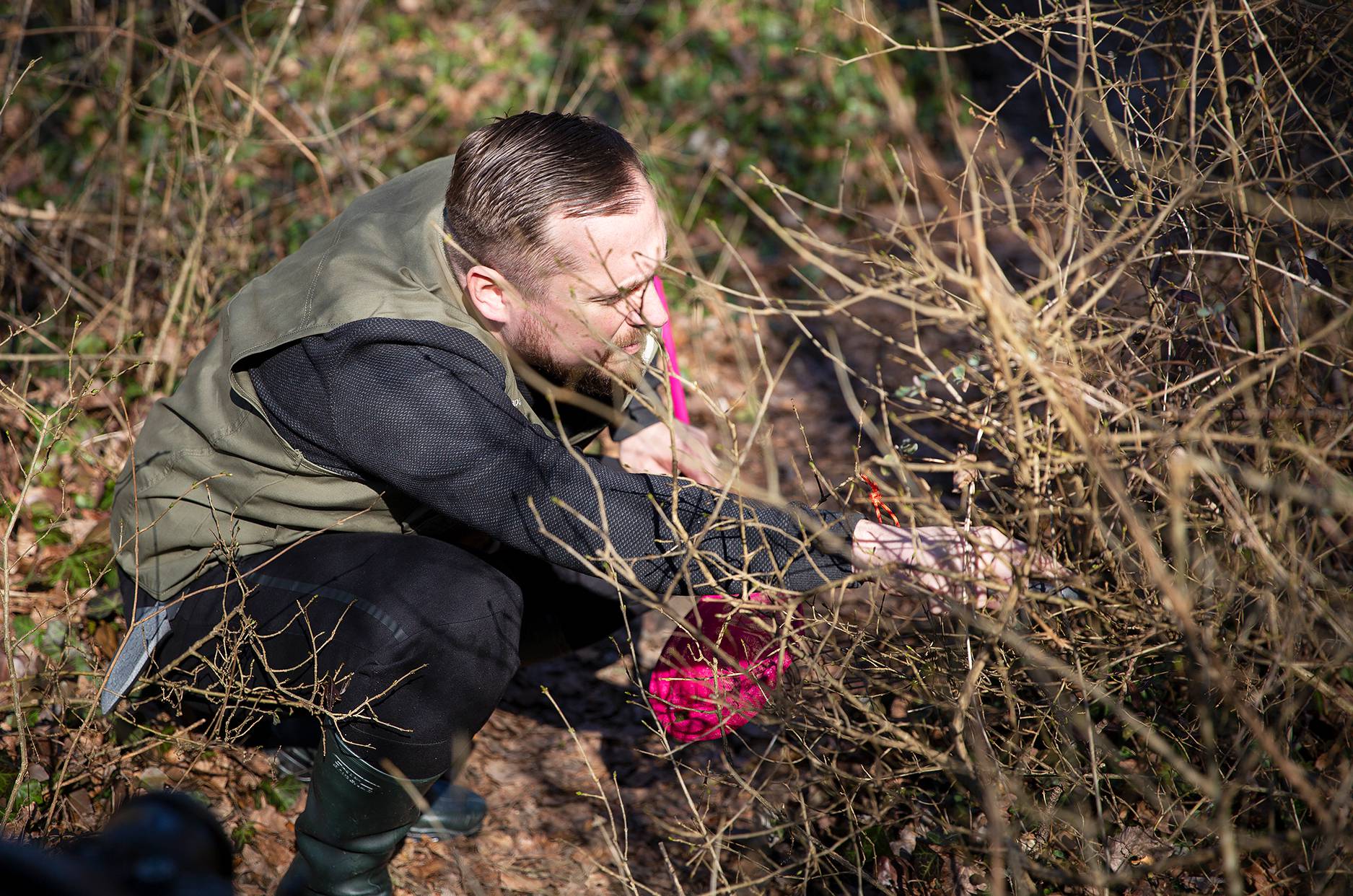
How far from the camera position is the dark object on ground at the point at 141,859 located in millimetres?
881

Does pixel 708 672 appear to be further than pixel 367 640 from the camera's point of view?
Yes

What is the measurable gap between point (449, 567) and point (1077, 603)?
47.0 inches

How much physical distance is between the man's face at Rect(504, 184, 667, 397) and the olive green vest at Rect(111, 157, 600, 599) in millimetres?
117

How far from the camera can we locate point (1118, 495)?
3.78 feet

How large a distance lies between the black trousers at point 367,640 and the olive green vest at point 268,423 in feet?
0.24

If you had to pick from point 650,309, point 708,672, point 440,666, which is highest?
point 650,309

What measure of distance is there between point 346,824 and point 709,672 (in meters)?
0.79

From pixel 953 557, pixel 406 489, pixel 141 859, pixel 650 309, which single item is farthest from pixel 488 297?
pixel 141 859

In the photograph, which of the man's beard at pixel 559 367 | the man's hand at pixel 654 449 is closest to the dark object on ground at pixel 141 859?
the man's beard at pixel 559 367

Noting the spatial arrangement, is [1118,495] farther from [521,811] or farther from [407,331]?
[521,811]

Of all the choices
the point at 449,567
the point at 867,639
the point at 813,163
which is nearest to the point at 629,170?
the point at 449,567

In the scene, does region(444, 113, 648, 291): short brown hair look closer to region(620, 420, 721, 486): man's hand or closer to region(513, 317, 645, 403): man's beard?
region(513, 317, 645, 403): man's beard

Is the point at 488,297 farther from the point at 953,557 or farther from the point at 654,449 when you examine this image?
the point at 953,557

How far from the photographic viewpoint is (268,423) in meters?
2.14
